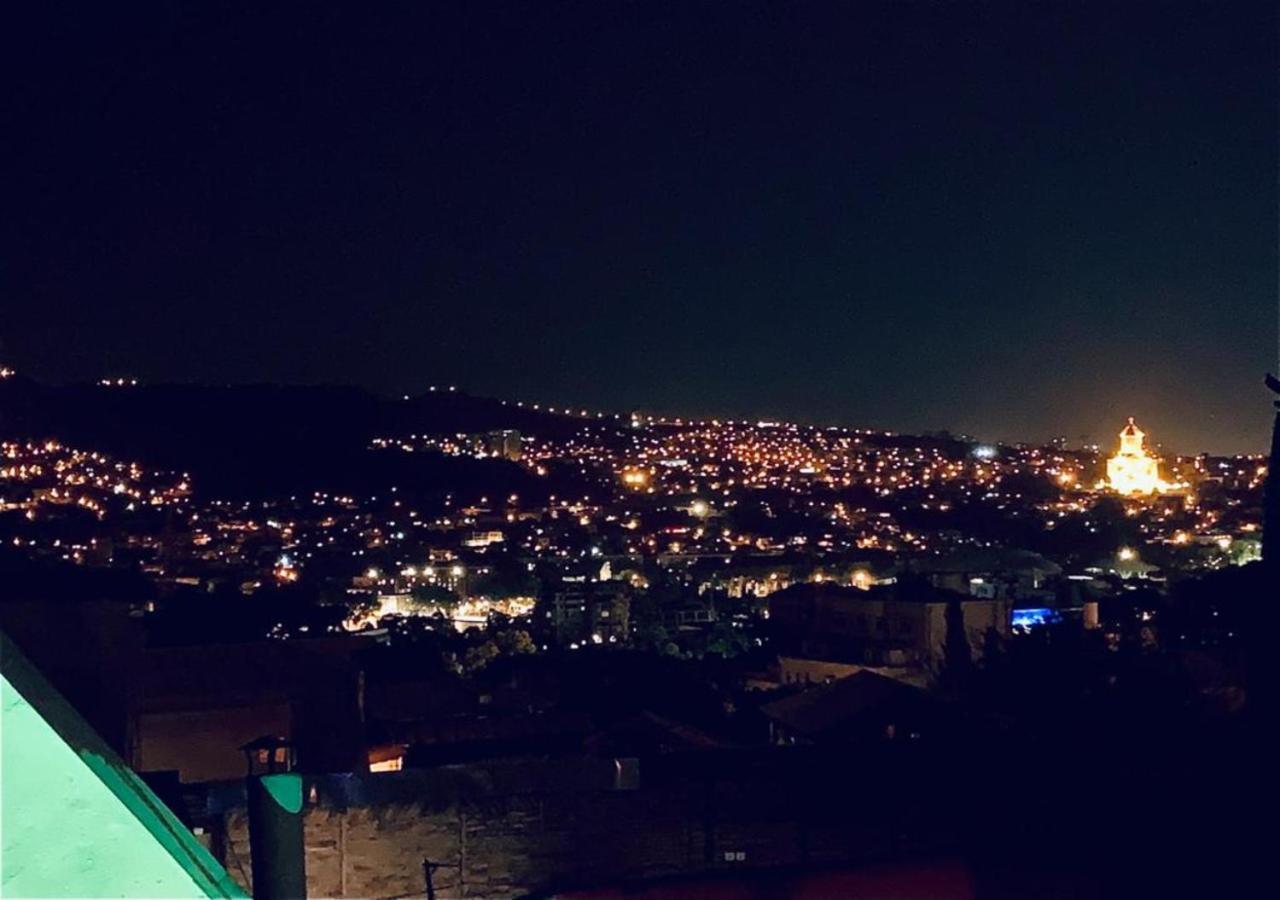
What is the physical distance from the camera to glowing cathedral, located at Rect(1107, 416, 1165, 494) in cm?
5106

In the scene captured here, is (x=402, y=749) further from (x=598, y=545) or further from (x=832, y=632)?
(x=598, y=545)

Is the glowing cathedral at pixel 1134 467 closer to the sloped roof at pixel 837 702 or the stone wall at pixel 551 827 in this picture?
the sloped roof at pixel 837 702

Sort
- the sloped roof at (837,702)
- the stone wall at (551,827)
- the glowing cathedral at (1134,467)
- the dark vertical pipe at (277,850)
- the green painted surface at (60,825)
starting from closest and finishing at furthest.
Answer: the green painted surface at (60,825) → the dark vertical pipe at (277,850) → the stone wall at (551,827) → the sloped roof at (837,702) → the glowing cathedral at (1134,467)

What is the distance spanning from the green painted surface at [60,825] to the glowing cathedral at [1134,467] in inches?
1945

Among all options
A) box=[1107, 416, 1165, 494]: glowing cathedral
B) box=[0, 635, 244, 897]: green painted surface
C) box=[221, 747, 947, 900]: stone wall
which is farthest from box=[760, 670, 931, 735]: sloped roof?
box=[1107, 416, 1165, 494]: glowing cathedral

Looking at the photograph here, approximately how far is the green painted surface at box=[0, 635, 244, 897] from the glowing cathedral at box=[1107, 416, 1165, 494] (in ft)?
162

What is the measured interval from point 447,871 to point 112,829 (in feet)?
17.1

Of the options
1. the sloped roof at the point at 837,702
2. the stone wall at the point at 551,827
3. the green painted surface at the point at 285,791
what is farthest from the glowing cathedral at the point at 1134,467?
the green painted surface at the point at 285,791

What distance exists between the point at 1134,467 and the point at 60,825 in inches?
2268

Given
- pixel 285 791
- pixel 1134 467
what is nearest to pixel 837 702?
pixel 285 791

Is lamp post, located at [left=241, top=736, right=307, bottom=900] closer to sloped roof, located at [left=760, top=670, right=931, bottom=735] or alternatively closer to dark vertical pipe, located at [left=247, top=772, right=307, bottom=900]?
dark vertical pipe, located at [left=247, top=772, right=307, bottom=900]

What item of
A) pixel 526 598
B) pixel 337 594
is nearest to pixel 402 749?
pixel 337 594

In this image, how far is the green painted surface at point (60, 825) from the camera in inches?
61.7

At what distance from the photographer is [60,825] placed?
1.58 meters
